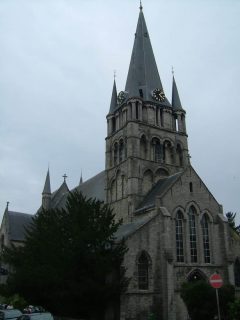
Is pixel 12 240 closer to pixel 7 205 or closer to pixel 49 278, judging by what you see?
pixel 7 205

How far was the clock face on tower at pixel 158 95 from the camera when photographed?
4225 cm

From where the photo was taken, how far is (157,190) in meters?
36.2

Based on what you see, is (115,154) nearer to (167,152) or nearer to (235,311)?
(167,152)

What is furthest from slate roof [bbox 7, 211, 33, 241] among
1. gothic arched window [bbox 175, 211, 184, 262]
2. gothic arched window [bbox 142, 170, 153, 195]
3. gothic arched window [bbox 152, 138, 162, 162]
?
gothic arched window [bbox 175, 211, 184, 262]

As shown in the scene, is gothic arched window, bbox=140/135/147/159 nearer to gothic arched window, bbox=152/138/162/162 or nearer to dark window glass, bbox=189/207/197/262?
gothic arched window, bbox=152/138/162/162

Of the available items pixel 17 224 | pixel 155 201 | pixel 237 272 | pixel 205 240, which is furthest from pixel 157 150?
pixel 17 224

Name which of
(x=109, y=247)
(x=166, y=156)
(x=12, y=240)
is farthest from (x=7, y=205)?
(x=109, y=247)

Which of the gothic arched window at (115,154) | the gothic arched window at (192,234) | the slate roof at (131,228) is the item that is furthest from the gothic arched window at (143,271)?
the gothic arched window at (115,154)

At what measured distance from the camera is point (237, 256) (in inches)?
1364

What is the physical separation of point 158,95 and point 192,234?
16454 mm

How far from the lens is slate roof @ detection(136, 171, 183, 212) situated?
3444 cm

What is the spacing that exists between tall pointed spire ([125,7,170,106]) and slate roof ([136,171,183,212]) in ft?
32.7

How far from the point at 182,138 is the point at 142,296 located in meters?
19.2

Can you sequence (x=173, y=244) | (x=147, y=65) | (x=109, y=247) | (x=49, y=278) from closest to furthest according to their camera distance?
1. (x=49, y=278)
2. (x=109, y=247)
3. (x=173, y=244)
4. (x=147, y=65)
